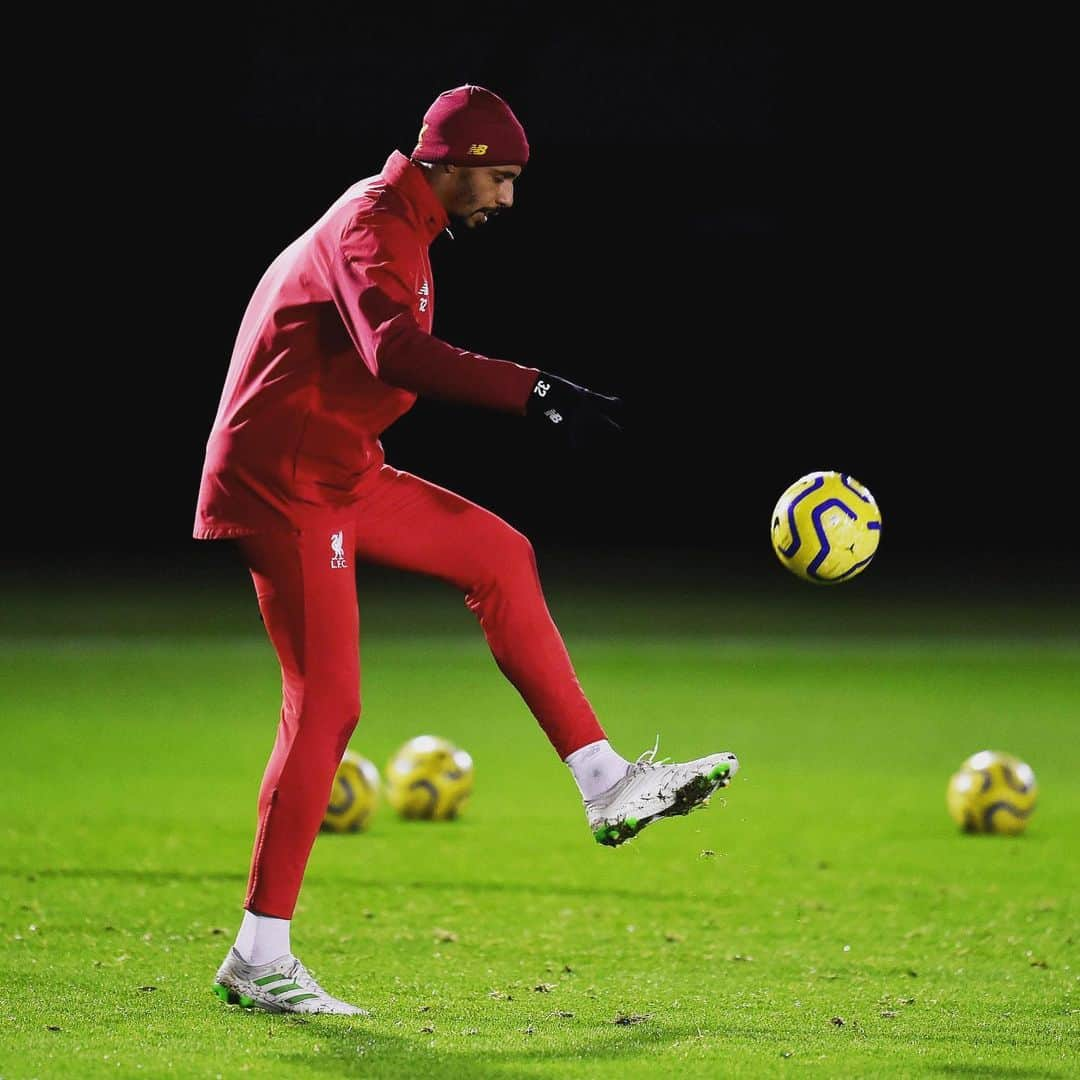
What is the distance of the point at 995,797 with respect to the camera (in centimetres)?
848

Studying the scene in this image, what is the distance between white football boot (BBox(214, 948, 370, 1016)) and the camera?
16.0 feet

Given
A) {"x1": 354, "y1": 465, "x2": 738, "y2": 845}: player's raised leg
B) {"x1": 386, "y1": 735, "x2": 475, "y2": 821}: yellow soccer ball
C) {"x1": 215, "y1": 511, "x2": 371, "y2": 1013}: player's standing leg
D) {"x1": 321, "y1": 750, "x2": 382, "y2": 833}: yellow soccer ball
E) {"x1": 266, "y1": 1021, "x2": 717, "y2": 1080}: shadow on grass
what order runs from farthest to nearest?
{"x1": 386, "y1": 735, "x2": 475, "y2": 821}: yellow soccer ball, {"x1": 321, "y1": 750, "x2": 382, "y2": 833}: yellow soccer ball, {"x1": 354, "y1": 465, "x2": 738, "y2": 845}: player's raised leg, {"x1": 215, "y1": 511, "x2": 371, "y2": 1013}: player's standing leg, {"x1": 266, "y1": 1021, "x2": 717, "y2": 1080}: shadow on grass

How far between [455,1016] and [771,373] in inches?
796

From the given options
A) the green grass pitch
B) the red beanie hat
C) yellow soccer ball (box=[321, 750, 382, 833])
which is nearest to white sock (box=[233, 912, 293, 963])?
the green grass pitch

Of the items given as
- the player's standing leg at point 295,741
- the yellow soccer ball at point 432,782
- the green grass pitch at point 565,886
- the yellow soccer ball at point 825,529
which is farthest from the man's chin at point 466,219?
the yellow soccer ball at point 432,782

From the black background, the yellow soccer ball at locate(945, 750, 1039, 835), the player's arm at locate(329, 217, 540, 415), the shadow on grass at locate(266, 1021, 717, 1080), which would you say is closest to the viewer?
the shadow on grass at locate(266, 1021, 717, 1080)

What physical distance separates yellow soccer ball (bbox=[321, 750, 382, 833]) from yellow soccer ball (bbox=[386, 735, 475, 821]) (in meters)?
0.28

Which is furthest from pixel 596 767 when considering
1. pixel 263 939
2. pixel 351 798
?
pixel 351 798

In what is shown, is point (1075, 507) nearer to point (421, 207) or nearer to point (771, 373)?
point (771, 373)

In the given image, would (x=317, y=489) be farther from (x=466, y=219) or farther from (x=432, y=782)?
Result: (x=432, y=782)

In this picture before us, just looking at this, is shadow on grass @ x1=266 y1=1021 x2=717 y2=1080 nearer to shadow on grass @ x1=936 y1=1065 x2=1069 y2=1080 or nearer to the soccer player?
the soccer player

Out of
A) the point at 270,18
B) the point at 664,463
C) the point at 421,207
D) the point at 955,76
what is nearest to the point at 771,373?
the point at 664,463

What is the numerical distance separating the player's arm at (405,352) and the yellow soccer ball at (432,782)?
Answer: 4.37 m

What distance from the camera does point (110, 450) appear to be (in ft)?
82.9
